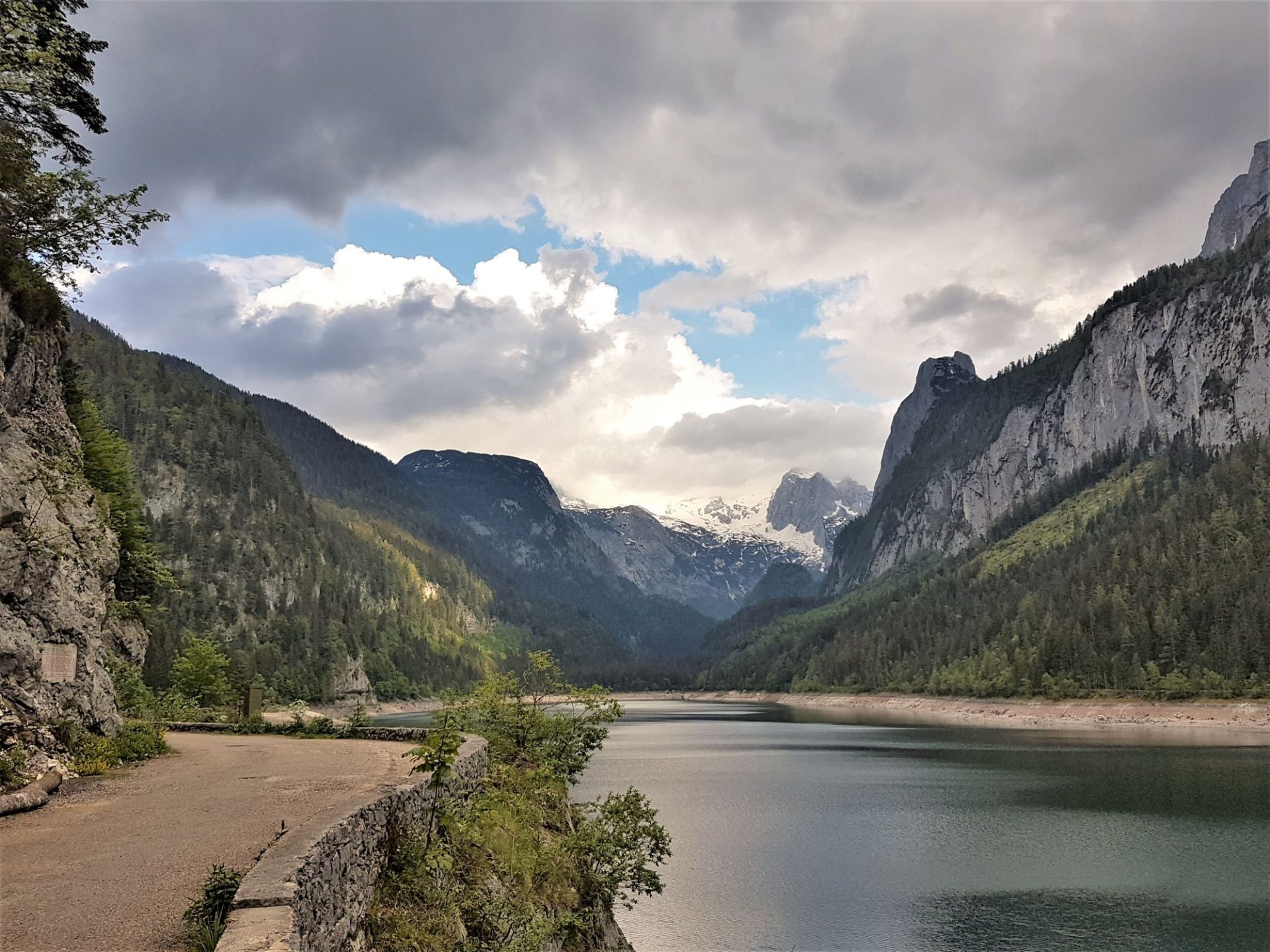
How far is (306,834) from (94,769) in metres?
15.1

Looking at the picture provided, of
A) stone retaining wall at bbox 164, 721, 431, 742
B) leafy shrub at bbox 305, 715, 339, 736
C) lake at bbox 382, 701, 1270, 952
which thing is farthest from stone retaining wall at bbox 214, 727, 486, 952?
leafy shrub at bbox 305, 715, 339, 736

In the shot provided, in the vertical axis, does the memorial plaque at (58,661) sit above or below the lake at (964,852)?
above

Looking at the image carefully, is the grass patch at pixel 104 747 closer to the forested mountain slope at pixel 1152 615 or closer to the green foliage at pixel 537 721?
the green foliage at pixel 537 721

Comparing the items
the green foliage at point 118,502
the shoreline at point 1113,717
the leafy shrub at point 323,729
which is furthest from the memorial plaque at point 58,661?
the shoreline at point 1113,717

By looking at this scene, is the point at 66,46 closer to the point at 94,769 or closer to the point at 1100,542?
the point at 94,769

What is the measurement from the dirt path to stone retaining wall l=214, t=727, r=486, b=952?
62.2 inches

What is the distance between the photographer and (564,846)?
2377 centimetres

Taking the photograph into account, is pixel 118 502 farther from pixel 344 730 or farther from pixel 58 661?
pixel 58 661

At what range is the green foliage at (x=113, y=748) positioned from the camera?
23.1m

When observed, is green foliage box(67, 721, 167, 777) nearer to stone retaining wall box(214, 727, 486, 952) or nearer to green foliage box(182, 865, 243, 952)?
stone retaining wall box(214, 727, 486, 952)

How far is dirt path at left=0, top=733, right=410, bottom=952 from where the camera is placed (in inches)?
435

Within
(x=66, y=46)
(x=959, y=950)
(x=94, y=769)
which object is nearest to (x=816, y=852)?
(x=959, y=950)

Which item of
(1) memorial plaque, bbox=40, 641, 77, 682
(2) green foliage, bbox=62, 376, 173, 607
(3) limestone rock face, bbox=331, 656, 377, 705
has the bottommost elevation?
(3) limestone rock face, bbox=331, 656, 377, 705

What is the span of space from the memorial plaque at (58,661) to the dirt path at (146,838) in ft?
11.0
